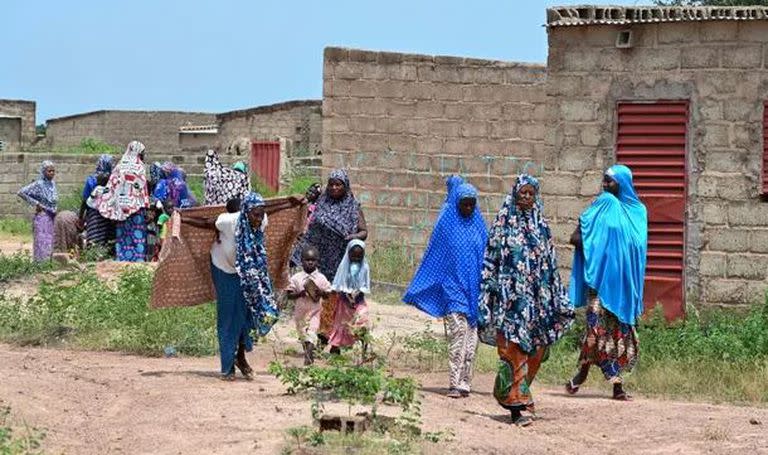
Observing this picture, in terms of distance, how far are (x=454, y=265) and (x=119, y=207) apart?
25.9ft

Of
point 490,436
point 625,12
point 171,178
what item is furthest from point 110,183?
point 490,436

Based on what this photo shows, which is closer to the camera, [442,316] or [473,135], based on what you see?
[442,316]

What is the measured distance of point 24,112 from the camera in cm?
4156

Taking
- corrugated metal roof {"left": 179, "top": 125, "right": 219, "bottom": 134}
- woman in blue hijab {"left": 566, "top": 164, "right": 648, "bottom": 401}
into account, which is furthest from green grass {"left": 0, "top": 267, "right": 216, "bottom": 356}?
corrugated metal roof {"left": 179, "top": 125, "right": 219, "bottom": 134}

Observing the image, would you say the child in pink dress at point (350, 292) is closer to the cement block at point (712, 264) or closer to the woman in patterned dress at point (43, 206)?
the cement block at point (712, 264)

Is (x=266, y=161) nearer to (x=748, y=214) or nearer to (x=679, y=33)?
(x=679, y=33)

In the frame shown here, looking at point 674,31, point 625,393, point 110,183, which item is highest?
point 674,31

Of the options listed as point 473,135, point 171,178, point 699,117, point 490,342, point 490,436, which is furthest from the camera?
point 171,178

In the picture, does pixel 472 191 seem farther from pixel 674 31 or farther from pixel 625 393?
pixel 674 31

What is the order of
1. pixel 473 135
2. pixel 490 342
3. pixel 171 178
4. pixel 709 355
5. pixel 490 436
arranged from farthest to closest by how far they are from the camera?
pixel 171 178, pixel 473 135, pixel 709 355, pixel 490 342, pixel 490 436

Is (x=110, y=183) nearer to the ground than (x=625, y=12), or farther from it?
nearer to the ground

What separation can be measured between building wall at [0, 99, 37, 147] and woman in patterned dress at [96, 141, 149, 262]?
75.6ft

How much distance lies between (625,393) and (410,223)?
6568mm

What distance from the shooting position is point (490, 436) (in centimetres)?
930
